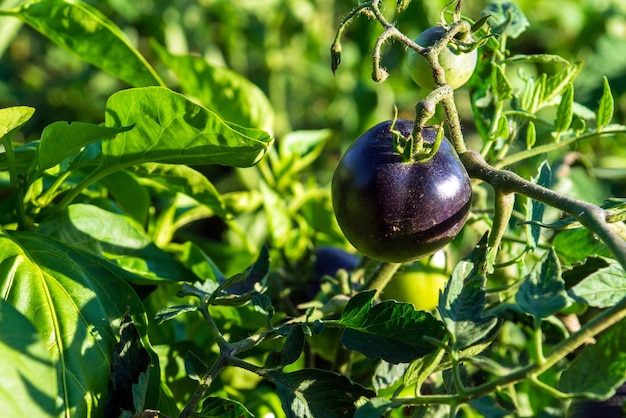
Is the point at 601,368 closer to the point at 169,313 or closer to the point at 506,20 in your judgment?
the point at 169,313

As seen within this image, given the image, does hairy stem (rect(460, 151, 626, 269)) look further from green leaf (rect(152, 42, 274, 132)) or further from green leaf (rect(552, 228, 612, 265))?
green leaf (rect(152, 42, 274, 132))

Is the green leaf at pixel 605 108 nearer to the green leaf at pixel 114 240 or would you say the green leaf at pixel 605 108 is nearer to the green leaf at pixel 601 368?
the green leaf at pixel 601 368

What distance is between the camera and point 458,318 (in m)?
0.50

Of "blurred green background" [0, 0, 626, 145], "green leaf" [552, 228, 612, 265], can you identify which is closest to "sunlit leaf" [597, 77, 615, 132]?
"green leaf" [552, 228, 612, 265]

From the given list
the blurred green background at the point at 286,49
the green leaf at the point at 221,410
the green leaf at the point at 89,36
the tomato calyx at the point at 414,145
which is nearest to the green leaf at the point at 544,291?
the tomato calyx at the point at 414,145

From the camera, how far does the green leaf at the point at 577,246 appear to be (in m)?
0.72

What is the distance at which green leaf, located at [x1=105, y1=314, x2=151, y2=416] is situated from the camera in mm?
562

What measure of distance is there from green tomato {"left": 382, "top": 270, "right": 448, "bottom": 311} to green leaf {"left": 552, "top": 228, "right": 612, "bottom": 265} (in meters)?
0.20

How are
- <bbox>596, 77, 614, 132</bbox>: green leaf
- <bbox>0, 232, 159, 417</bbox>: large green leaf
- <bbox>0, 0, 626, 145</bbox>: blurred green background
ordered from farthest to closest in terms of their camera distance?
<bbox>0, 0, 626, 145</bbox>: blurred green background
<bbox>596, 77, 614, 132</bbox>: green leaf
<bbox>0, 232, 159, 417</bbox>: large green leaf

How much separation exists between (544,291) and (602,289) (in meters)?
0.07

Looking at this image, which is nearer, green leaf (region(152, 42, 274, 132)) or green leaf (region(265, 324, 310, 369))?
green leaf (region(265, 324, 310, 369))

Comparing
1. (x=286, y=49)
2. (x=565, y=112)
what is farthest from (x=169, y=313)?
(x=286, y=49)

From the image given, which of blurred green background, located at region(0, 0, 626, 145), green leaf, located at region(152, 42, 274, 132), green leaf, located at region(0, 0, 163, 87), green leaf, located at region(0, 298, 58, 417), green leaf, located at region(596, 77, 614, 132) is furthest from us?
blurred green background, located at region(0, 0, 626, 145)

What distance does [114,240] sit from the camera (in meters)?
0.75
